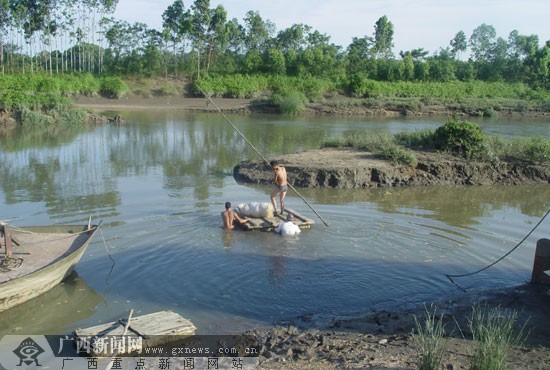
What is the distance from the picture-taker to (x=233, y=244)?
11.0m

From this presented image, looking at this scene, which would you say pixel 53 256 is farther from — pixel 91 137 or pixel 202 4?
pixel 202 4

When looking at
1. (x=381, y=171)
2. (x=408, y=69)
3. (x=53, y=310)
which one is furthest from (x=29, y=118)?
(x=408, y=69)

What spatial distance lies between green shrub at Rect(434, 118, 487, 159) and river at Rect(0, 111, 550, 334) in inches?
81.2

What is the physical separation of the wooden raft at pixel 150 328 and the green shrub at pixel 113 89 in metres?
45.2

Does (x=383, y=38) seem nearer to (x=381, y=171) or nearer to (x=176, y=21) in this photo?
(x=176, y=21)

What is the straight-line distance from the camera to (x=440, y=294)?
870cm

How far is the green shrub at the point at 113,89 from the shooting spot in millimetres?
Result: 49625

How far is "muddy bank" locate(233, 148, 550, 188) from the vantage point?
16641mm

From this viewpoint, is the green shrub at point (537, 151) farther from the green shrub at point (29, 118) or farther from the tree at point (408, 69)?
the tree at point (408, 69)

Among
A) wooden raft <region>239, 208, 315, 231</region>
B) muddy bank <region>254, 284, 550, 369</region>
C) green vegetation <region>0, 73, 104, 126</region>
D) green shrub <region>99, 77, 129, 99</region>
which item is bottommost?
muddy bank <region>254, 284, 550, 369</region>

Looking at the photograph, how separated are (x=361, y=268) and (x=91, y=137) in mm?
21716

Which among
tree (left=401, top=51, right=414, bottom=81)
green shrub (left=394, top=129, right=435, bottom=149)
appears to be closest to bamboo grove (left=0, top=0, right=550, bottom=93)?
tree (left=401, top=51, right=414, bottom=81)

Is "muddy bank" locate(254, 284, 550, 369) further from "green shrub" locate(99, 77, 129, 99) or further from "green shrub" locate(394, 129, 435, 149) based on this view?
"green shrub" locate(99, 77, 129, 99)

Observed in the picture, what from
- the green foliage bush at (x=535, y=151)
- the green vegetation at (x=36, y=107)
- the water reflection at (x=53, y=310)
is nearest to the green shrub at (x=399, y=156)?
the green foliage bush at (x=535, y=151)
